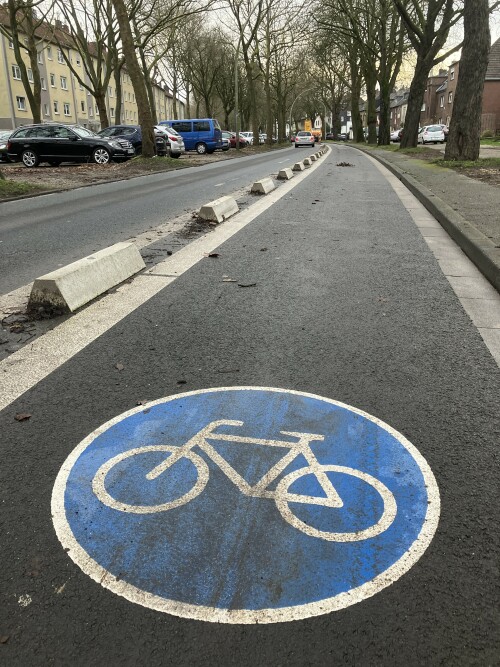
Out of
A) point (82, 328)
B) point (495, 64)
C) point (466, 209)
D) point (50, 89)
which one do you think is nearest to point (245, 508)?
point (82, 328)

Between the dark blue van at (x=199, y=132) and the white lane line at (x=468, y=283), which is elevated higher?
the dark blue van at (x=199, y=132)

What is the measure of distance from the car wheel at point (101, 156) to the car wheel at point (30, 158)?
221cm

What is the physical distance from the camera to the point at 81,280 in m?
4.58

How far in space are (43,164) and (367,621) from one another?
25813 millimetres

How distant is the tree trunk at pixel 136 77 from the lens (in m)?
21.0

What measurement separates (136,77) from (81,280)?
20.1 metres

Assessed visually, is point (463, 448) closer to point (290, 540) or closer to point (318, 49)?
point (290, 540)

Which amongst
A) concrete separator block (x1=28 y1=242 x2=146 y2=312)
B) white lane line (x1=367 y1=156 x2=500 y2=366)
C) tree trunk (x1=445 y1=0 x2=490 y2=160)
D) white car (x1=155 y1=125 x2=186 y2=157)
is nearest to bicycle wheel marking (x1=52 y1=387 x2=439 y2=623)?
white lane line (x1=367 y1=156 x2=500 y2=366)

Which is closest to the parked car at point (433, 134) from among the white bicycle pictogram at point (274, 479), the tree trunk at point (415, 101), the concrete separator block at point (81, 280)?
the tree trunk at point (415, 101)

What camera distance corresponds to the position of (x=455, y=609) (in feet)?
5.55

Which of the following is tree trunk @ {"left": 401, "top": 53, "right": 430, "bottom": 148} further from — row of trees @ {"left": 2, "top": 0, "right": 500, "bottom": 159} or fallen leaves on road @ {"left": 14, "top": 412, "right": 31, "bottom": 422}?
fallen leaves on road @ {"left": 14, "top": 412, "right": 31, "bottom": 422}

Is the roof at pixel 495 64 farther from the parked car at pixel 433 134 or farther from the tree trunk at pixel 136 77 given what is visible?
the tree trunk at pixel 136 77

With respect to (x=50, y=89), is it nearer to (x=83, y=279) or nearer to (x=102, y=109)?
(x=102, y=109)

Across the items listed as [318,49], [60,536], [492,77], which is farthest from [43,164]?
[492,77]
